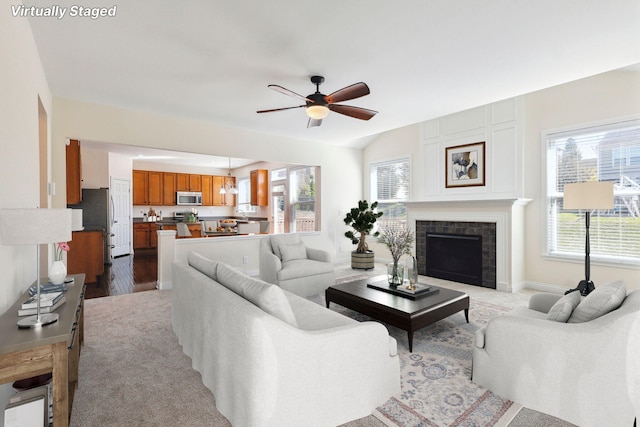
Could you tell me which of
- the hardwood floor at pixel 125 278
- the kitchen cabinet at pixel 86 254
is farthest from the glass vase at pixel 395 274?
the kitchen cabinet at pixel 86 254

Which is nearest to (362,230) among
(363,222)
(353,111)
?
(363,222)

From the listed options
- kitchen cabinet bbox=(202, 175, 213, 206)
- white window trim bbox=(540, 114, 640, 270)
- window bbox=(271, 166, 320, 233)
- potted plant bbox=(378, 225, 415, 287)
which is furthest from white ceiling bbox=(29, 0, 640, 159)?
kitchen cabinet bbox=(202, 175, 213, 206)

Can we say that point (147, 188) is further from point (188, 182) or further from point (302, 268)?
point (302, 268)

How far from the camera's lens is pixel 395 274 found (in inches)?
136

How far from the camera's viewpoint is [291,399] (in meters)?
1.60

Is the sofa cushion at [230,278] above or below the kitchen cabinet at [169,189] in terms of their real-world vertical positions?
below

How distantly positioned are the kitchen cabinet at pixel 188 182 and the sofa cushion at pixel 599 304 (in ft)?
29.9

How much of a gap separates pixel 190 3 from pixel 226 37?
17.4 inches

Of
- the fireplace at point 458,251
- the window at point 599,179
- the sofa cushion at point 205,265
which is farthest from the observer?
the fireplace at point 458,251

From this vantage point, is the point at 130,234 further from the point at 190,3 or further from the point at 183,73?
the point at 190,3

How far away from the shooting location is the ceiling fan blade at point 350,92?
278cm

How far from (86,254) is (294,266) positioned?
12.4 feet

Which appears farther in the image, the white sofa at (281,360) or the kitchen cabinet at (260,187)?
the kitchen cabinet at (260,187)

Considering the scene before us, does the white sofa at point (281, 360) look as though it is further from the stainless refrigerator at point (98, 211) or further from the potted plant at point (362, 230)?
the stainless refrigerator at point (98, 211)
